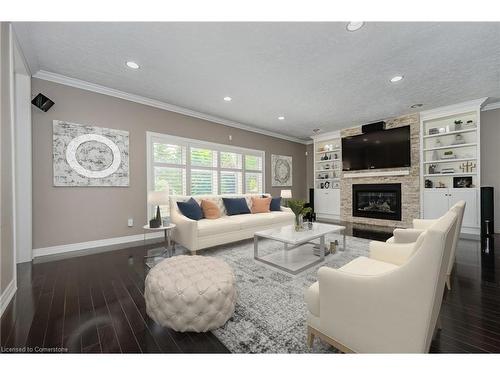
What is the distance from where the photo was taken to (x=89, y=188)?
11.7ft

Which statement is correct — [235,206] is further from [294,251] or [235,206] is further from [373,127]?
[373,127]

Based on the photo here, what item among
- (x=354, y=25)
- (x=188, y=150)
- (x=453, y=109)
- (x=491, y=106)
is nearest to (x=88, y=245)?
(x=188, y=150)

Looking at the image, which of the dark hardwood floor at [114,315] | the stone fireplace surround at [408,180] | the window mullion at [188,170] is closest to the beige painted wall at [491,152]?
the stone fireplace surround at [408,180]

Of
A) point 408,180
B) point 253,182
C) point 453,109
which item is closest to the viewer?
point 453,109

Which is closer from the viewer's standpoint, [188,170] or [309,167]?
[188,170]

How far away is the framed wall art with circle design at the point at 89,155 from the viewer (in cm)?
333

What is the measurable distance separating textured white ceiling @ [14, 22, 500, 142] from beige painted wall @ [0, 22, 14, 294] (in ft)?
1.70

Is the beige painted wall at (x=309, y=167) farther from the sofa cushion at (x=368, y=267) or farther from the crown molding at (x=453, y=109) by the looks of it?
the sofa cushion at (x=368, y=267)

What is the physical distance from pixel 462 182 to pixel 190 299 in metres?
6.03

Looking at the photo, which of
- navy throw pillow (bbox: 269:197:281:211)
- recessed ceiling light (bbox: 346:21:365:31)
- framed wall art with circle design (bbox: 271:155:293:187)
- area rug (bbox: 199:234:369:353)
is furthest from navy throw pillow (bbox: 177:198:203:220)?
framed wall art with circle design (bbox: 271:155:293:187)

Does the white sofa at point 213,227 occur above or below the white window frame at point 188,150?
below

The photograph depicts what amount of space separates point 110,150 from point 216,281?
11.2 feet

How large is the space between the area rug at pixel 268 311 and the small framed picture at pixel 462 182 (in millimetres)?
3568
